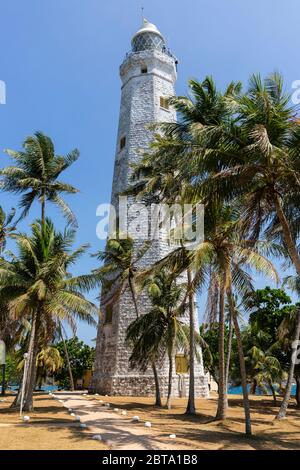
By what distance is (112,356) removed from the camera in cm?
2578

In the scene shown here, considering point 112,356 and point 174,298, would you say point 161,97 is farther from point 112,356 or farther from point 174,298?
point 112,356

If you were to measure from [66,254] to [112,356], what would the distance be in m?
10.5

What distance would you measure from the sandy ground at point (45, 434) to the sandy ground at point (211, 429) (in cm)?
213

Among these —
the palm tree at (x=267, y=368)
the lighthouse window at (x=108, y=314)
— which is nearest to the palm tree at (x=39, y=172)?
the lighthouse window at (x=108, y=314)

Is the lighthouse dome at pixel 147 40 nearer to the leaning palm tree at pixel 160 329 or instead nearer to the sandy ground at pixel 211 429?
the leaning palm tree at pixel 160 329

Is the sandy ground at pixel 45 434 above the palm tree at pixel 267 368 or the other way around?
the other way around

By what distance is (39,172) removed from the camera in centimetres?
2261

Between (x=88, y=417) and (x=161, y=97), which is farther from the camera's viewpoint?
(x=161, y=97)

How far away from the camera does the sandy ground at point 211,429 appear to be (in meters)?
10.5

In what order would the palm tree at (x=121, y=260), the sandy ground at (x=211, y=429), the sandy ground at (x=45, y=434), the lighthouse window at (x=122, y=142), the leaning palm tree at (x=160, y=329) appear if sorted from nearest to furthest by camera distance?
the sandy ground at (x=45, y=434) → the sandy ground at (x=211, y=429) → the leaning palm tree at (x=160, y=329) → the palm tree at (x=121, y=260) → the lighthouse window at (x=122, y=142)

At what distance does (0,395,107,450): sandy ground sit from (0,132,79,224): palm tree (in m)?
11.4

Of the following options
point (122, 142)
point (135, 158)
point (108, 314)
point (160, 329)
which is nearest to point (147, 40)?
point (122, 142)

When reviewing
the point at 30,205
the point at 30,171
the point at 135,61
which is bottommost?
the point at 30,205
